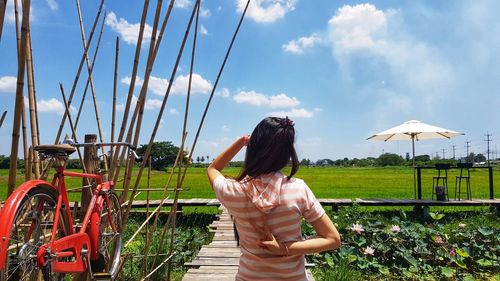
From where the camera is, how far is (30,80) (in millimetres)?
1741

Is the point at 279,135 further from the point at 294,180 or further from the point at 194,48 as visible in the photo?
the point at 194,48

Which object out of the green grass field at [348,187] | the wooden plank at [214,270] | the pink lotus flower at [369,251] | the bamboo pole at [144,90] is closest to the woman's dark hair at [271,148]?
the bamboo pole at [144,90]

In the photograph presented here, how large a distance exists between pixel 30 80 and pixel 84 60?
0.36m

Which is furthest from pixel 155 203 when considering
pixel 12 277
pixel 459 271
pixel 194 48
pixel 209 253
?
pixel 12 277

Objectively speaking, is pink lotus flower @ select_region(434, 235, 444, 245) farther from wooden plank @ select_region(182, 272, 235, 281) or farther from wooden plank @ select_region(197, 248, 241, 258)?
wooden plank @ select_region(182, 272, 235, 281)

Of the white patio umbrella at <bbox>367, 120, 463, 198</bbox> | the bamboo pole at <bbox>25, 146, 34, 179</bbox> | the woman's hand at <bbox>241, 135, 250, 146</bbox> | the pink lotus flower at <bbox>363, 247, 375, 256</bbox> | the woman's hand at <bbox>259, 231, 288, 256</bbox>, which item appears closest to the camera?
the woman's hand at <bbox>259, 231, 288, 256</bbox>

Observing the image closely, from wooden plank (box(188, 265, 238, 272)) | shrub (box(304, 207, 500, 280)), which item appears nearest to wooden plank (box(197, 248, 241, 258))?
wooden plank (box(188, 265, 238, 272))

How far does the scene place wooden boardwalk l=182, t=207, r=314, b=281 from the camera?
287 cm

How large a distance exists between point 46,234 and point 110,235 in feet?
1.61

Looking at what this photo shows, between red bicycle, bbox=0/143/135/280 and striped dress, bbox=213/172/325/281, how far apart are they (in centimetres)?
57

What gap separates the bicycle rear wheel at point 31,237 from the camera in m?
1.29

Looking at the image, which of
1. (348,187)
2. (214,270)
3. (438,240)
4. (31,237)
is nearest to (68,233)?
(31,237)

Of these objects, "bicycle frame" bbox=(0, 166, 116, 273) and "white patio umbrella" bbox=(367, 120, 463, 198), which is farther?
"white patio umbrella" bbox=(367, 120, 463, 198)

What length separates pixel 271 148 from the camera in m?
1.30
